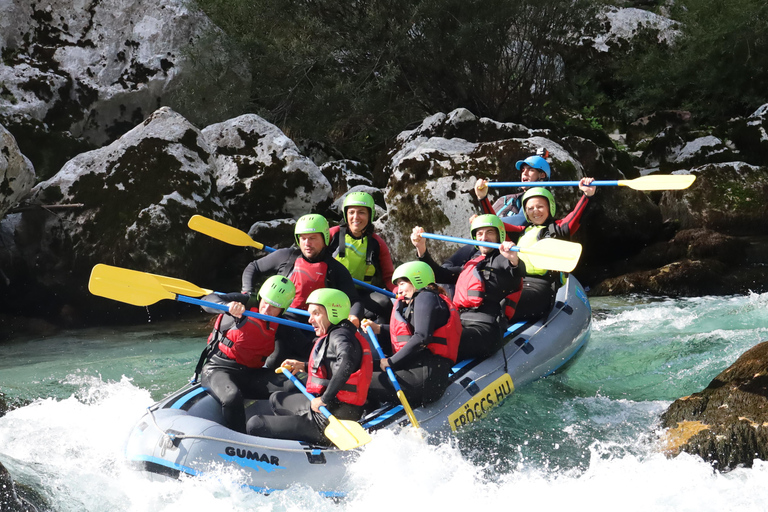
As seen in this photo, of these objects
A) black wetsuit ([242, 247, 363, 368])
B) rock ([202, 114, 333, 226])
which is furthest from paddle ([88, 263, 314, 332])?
rock ([202, 114, 333, 226])

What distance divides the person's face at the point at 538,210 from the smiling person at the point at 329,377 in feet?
7.79

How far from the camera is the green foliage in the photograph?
1223cm

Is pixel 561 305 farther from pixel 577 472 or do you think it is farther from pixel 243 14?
pixel 243 14

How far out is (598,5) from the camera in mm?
13297

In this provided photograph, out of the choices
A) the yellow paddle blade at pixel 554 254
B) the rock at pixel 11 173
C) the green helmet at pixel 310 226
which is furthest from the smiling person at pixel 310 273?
the rock at pixel 11 173

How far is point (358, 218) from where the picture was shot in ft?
19.1

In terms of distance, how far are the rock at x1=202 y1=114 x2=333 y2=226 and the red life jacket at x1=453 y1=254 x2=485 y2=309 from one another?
5249 mm

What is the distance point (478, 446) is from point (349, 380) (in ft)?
3.73

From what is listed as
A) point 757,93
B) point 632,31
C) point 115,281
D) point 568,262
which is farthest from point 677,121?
point 115,281

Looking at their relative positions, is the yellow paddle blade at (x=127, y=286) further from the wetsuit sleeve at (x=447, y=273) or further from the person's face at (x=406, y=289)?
the wetsuit sleeve at (x=447, y=273)

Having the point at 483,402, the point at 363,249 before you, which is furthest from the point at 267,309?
the point at 483,402

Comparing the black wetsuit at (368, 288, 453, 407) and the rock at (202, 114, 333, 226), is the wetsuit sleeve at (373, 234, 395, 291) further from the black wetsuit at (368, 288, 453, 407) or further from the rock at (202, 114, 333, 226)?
the rock at (202, 114, 333, 226)

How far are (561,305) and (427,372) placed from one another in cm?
218

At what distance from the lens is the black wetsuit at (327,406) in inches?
170
